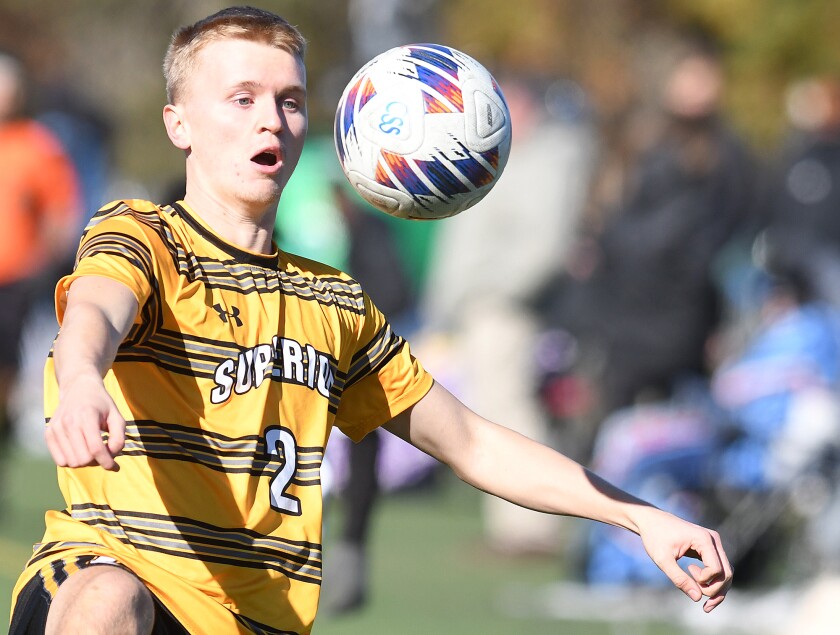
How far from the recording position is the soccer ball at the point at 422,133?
4.11 m

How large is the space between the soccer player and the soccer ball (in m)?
0.31

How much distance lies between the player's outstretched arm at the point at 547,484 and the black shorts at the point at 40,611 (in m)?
0.96

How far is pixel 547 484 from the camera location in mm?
4016

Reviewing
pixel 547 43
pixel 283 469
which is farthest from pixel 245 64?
pixel 547 43

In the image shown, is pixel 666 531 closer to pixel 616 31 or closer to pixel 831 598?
pixel 831 598

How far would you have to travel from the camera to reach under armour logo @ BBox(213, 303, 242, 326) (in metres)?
3.63

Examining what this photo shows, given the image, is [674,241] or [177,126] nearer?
[177,126]

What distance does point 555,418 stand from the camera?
11.7 metres

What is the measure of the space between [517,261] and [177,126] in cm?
621

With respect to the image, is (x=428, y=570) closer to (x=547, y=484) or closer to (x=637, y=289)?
(x=637, y=289)

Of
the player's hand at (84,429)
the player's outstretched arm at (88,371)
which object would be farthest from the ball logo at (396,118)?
the player's hand at (84,429)

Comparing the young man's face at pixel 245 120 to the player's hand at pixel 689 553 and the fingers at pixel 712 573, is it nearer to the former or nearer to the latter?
the player's hand at pixel 689 553

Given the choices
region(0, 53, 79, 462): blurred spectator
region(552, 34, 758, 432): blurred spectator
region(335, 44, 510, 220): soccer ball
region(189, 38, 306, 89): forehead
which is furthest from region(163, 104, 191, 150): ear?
region(0, 53, 79, 462): blurred spectator

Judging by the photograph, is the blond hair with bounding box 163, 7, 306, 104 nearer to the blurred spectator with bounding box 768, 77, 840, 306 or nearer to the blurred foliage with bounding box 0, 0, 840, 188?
the blurred spectator with bounding box 768, 77, 840, 306
